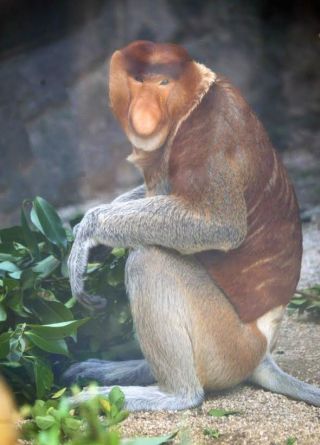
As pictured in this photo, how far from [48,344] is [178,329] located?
62 centimetres

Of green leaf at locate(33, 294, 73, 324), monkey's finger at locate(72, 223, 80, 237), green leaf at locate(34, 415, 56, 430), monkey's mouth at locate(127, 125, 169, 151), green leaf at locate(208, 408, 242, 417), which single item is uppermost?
monkey's mouth at locate(127, 125, 169, 151)

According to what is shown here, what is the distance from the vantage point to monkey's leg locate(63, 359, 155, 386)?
4.50 m

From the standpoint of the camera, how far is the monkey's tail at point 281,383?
4383 mm

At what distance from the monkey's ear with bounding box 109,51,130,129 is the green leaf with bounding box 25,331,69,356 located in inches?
42.2

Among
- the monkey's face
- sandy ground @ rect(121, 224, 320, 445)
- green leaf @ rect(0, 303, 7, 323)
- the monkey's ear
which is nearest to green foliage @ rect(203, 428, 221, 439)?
sandy ground @ rect(121, 224, 320, 445)

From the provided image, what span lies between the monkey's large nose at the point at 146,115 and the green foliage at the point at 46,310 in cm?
68

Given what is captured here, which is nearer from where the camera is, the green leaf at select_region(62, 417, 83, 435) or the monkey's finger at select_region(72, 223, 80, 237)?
the green leaf at select_region(62, 417, 83, 435)

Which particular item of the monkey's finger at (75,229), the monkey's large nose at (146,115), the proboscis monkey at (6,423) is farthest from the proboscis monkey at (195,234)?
the proboscis monkey at (6,423)

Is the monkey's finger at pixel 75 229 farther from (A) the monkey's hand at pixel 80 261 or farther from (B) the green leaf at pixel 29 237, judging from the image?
(B) the green leaf at pixel 29 237

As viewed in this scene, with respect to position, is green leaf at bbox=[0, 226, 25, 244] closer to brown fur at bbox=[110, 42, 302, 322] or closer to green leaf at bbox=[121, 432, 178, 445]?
brown fur at bbox=[110, 42, 302, 322]

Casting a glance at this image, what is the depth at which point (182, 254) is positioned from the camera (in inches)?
170

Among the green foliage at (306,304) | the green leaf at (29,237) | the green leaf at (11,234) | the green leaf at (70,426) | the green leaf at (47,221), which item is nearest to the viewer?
the green leaf at (70,426)

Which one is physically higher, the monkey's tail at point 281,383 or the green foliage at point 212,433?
the green foliage at point 212,433

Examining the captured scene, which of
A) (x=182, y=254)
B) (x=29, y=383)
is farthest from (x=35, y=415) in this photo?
(x=182, y=254)
